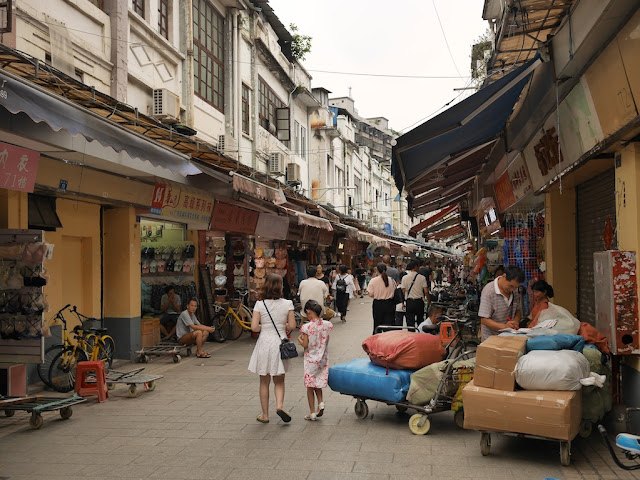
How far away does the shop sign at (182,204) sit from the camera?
1096 centimetres

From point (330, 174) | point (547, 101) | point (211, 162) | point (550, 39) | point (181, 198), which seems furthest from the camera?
point (330, 174)

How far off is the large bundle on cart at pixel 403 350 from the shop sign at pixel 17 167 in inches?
162

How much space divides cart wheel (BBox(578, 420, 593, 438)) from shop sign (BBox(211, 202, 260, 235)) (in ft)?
29.9

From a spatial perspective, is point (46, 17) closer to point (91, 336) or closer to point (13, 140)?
point (13, 140)

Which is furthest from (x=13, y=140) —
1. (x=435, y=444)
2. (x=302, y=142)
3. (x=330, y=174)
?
(x=330, y=174)

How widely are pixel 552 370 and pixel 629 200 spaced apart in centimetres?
170

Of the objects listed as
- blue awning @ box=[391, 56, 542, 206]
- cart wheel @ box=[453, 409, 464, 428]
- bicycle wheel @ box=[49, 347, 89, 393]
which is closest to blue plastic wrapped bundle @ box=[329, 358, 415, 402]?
cart wheel @ box=[453, 409, 464, 428]

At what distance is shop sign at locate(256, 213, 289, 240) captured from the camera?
1573cm

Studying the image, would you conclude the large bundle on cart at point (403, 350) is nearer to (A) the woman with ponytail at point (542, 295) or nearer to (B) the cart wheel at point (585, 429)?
(A) the woman with ponytail at point (542, 295)

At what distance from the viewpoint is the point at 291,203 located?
609 inches

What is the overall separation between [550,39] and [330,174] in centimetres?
2717

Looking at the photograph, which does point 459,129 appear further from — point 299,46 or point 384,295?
point 299,46

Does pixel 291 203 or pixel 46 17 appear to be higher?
pixel 46 17

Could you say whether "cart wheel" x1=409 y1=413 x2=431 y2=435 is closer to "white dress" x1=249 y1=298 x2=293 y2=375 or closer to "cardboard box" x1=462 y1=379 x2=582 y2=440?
"cardboard box" x1=462 y1=379 x2=582 y2=440
